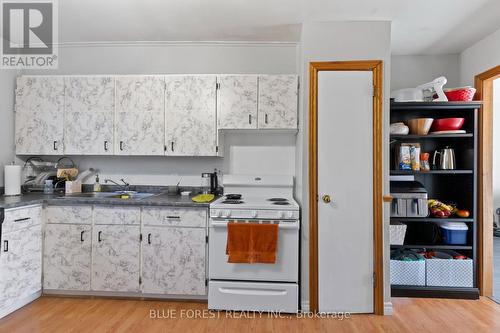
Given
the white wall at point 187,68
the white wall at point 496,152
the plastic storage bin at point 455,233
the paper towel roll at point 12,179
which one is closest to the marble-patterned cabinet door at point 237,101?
the white wall at point 187,68

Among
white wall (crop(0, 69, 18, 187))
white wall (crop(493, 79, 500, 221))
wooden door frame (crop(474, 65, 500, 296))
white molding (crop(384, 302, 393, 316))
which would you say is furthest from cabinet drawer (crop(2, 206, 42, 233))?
white wall (crop(493, 79, 500, 221))

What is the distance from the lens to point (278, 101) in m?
2.88

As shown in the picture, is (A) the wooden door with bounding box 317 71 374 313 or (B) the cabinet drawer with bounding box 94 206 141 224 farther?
(B) the cabinet drawer with bounding box 94 206 141 224

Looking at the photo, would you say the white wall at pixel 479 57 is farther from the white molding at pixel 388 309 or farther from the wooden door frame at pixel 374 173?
the white molding at pixel 388 309

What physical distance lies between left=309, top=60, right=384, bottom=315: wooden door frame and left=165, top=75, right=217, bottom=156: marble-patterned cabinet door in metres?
0.97

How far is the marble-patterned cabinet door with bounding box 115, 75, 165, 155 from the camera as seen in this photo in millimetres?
2971

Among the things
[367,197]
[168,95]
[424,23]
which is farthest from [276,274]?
[424,23]

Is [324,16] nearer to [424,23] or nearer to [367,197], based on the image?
[424,23]

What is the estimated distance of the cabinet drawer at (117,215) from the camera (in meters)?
2.70

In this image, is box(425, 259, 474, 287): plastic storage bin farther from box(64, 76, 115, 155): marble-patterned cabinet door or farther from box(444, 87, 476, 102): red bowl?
box(64, 76, 115, 155): marble-patterned cabinet door

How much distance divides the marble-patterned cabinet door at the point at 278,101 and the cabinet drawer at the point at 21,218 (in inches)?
86.5

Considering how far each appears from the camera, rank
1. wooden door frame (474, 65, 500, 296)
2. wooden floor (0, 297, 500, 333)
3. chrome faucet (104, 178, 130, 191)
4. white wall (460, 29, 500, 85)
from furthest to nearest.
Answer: chrome faucet (104, 178, 130, 191), wooden door frame (474, 65, 500, 296), white wall (460, 29, 500, 85), wooden floor (0, 297, 500, 333)

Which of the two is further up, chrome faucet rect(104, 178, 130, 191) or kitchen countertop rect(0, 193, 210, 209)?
chrome faucet rect(104, 178, 130, 191)

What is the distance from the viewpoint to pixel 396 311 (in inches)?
103
